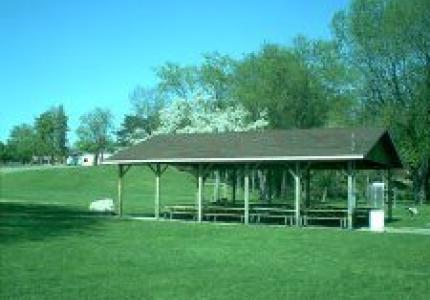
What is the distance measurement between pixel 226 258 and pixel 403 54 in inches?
1512

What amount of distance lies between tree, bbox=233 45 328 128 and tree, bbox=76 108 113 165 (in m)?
65.8

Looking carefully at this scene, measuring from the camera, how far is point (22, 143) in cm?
12638

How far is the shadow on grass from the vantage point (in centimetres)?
2162

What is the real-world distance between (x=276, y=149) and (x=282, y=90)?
26908mm

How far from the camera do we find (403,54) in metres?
52.2

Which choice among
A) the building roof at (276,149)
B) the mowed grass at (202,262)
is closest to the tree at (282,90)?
the building roof at (276,149)

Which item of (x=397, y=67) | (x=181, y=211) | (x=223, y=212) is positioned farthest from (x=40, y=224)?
(x=397, y=67)

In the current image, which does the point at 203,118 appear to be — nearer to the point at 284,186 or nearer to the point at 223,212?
the point at 284,186

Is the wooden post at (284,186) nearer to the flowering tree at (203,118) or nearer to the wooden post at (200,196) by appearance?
the flowering tree at (203,118)

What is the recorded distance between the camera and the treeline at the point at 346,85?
51.8 metres

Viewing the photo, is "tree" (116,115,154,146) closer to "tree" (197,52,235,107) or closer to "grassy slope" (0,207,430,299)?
"tree" (197,52,235,107)

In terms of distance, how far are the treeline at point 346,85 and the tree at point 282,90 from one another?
72 mm

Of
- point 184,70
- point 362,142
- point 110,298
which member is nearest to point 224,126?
point 184,70

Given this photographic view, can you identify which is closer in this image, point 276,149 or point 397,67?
point 276,149
